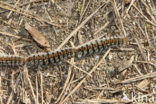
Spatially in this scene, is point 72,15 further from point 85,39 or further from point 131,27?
point 131,27

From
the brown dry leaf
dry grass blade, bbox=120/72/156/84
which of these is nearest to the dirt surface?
dry grass blade, bbox=120/72/156/84

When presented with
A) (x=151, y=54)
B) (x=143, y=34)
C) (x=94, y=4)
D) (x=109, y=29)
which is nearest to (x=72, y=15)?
(x=94, y=4)

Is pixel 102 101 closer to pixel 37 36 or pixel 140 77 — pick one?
pixel 140 77

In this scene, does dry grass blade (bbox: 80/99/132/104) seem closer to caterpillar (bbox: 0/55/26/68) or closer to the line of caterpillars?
the line of caterpillars

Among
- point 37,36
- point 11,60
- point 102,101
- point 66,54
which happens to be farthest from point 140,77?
point 11,60

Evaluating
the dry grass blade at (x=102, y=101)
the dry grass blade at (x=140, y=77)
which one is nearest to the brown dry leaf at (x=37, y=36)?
the dry grass blade at (x=102, y=101)
